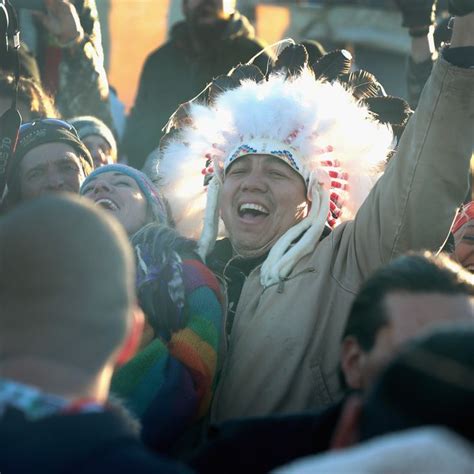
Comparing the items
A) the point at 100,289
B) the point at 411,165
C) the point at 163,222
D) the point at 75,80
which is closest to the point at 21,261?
the point at 100,289

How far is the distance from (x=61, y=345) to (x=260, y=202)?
2.23 meters

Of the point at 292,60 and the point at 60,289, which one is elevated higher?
the point at 60,289

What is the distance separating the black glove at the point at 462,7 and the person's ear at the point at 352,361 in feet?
3.52

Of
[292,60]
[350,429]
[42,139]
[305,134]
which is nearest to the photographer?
[350,429]

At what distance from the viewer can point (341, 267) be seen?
11.6 feet

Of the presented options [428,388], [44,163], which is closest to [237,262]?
[44,163]

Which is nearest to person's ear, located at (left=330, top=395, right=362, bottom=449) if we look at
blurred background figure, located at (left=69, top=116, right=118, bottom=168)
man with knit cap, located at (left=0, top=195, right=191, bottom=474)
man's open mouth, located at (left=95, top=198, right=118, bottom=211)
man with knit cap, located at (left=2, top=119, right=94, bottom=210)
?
man with knit cap, located at (left=0, top=195, right=191, bottom=474)

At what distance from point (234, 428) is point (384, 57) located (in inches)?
372

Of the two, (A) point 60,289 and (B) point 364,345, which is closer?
(A) point 60,289

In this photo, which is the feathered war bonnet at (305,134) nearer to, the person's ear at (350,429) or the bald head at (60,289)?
the person's ear at (350,429)

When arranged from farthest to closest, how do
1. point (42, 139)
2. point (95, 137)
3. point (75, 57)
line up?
point (75, 57)
point (95, 137)
point (42, 139)

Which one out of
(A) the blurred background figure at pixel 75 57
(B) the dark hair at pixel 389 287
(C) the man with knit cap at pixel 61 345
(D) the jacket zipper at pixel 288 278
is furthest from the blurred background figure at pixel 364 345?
(A) the blurred background figure at pixel 75 57

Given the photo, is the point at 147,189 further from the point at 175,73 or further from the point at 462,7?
the point at 175,73

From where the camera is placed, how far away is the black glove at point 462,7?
3090 millimetres
